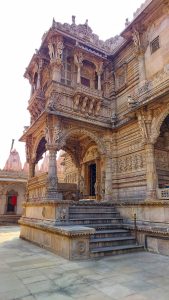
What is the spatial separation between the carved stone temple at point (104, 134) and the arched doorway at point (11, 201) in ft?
40.7

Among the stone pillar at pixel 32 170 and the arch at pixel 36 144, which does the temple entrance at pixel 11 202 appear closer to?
the stone pillar at pixel 32 170

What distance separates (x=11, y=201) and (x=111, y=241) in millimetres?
19921

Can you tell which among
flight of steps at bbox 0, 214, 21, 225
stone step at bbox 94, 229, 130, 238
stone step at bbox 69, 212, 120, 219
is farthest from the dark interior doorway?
stone step at bbox 94, 229, 130, 238

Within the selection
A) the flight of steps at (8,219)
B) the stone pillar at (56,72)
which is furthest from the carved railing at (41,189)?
the flight of steps at (8,219)

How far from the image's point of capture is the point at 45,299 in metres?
3.66

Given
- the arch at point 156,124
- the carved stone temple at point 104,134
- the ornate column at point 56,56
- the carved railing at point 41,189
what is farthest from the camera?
the ornate column at point 56,56

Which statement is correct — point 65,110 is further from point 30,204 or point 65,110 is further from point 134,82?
point 30,204

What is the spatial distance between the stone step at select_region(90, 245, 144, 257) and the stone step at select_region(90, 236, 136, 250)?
0.64 feet

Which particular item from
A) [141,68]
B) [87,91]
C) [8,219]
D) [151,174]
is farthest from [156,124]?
[8,219]

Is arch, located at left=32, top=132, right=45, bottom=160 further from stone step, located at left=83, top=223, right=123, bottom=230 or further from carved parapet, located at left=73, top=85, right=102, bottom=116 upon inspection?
stone step, located at left=83, top=223, right=123, bottom=230

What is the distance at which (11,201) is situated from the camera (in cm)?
2498

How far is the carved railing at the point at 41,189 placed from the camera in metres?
11.0

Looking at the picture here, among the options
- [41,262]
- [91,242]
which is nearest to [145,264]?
[91,242]

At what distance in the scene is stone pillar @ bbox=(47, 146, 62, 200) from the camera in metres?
10.2
